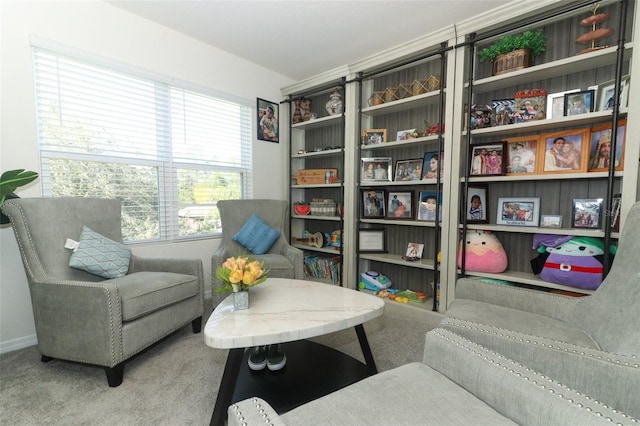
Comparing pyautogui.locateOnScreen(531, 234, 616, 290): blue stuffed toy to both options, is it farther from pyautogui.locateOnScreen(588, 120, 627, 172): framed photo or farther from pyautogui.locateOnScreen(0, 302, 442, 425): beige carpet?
pyautogui.locateOnScreen(0, 302, 442, 425): beige carpet

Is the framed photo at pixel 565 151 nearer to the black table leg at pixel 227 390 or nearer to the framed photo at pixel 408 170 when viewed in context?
the framed photo at pixel 408 170

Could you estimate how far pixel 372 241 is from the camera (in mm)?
3021

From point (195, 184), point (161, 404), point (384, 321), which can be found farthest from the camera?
point (195, 184)

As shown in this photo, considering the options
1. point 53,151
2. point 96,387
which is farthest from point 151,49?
point 96,387

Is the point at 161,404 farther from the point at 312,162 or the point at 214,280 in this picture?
the point at 312,162

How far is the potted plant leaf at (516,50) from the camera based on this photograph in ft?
6.63

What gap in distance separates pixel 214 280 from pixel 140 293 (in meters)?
0.80

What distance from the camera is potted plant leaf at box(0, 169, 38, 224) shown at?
1644mm

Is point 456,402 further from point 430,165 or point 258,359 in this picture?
point 430,165

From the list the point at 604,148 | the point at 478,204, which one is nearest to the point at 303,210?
the point at 478,204

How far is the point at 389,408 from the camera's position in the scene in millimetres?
796

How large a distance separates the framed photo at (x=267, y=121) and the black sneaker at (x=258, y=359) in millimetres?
2463

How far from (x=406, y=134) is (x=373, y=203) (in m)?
0.74

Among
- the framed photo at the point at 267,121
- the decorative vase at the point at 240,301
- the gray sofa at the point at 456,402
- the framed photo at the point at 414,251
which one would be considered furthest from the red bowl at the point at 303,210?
the gray sofa at the point at 456,402
